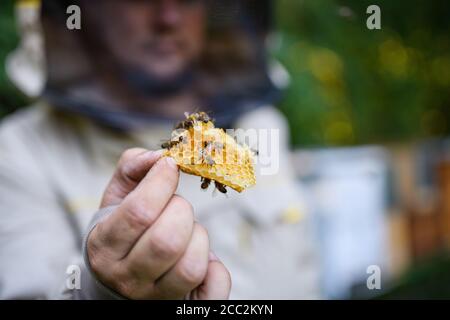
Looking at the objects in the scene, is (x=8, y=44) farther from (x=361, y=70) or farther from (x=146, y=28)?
(x=361, y=70)

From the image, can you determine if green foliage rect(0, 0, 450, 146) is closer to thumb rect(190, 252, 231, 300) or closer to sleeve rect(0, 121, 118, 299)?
sleeve rect(0, 121, 118, 299)

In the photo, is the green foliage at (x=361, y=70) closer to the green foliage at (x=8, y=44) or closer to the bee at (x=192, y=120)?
the green foliage at (x=8, y=44)

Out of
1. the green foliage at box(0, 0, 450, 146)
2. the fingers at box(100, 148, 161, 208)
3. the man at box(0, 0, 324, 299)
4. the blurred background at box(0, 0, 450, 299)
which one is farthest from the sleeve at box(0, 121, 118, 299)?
the green foliage at box(0, 0, 450, 146)

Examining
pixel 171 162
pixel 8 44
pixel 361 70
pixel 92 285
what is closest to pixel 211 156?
pixel 171 162

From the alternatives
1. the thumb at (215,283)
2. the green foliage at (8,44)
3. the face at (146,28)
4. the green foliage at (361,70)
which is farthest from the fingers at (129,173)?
the green foliage at (361,70)

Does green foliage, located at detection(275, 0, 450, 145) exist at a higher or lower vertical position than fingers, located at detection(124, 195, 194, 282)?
higher

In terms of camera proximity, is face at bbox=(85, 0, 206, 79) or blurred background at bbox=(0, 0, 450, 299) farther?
blurred background at bbox=(0, 0, 450, 299)
